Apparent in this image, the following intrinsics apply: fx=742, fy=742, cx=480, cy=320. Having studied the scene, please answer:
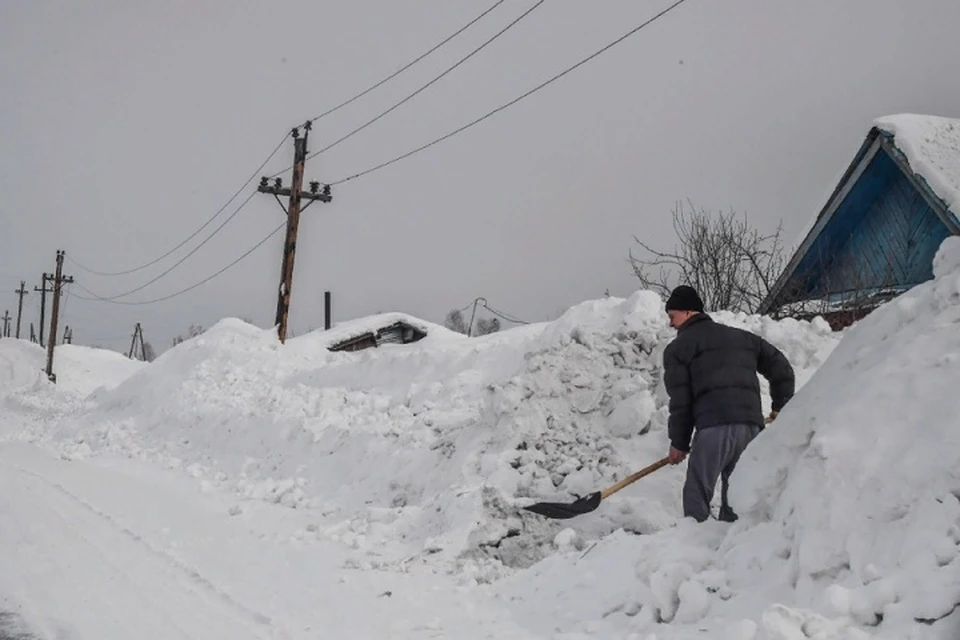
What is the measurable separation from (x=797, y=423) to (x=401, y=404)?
7577 millimetres

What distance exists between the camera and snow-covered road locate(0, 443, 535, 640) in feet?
13.7

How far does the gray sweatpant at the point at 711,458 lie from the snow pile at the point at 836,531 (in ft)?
1.83

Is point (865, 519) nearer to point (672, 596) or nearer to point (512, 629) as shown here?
point (672, 596)

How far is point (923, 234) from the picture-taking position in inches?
430

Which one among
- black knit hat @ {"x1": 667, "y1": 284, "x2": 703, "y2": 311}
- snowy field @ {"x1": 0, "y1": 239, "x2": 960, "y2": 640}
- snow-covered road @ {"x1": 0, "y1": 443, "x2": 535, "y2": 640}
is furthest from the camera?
black knit hat @ {"x1": 667, "y1": 284, "x2": 703, "y2": 311}

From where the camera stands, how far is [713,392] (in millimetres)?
5059

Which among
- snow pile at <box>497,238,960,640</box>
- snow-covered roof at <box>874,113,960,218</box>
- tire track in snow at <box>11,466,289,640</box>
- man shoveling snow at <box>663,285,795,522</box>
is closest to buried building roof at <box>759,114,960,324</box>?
snow-covered roof at <box>874,113,960,218</box>

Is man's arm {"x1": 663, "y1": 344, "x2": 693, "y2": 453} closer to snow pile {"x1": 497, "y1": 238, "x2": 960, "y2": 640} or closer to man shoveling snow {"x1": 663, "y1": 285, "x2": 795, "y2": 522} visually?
man shoveling snow {"x1": 663, "y1": 285, "x2": 795, "y2": 522}

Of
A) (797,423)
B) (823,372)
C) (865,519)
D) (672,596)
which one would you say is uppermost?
(823,372)

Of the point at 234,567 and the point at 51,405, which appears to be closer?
the point at 234,567

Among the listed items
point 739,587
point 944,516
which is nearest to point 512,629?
point 739,587

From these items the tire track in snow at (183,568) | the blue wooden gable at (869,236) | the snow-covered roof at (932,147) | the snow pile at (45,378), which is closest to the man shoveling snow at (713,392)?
the tire track in snow at (183,568)

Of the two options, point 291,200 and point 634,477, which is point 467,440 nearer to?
point 634,477

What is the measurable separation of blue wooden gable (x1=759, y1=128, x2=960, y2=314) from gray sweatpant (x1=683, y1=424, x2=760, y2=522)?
21.7 feet
